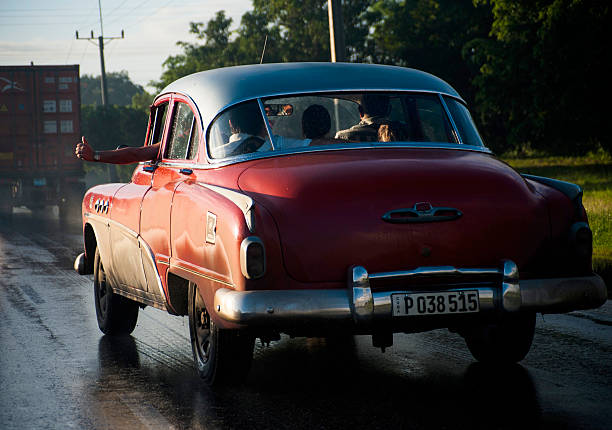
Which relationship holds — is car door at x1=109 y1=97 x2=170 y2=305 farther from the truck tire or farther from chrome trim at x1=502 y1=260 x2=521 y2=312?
the truck tire

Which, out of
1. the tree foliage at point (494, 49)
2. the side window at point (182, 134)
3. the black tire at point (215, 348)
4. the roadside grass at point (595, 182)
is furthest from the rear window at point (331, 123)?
the tree foliage at point (494, 49)

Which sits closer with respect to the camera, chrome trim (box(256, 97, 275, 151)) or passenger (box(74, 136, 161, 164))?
chrome trim (box(256, 97, 275, 151))

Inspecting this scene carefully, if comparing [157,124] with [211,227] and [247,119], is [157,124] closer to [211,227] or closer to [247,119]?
[247,119]

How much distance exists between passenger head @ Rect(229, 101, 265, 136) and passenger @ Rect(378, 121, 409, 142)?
2.56ft

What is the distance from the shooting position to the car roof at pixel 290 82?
653cm

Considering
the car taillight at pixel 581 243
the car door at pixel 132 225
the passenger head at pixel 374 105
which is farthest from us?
the car door at pixel 132 225

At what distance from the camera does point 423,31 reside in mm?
53469

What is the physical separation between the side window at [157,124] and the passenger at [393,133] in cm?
191

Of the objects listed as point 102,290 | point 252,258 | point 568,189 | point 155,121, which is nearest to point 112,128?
point 102,290

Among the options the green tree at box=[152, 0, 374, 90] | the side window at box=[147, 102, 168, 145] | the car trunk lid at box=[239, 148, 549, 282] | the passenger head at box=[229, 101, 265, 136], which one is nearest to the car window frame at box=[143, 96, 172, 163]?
the side window at box=[147, 102, 168, 145]

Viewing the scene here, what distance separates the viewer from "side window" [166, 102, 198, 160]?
670cm

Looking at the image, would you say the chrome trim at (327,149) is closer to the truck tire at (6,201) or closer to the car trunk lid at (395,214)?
the car trunk lid at (395,214)

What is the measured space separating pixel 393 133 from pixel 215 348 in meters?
1.76

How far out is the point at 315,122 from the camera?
6.61 metres
